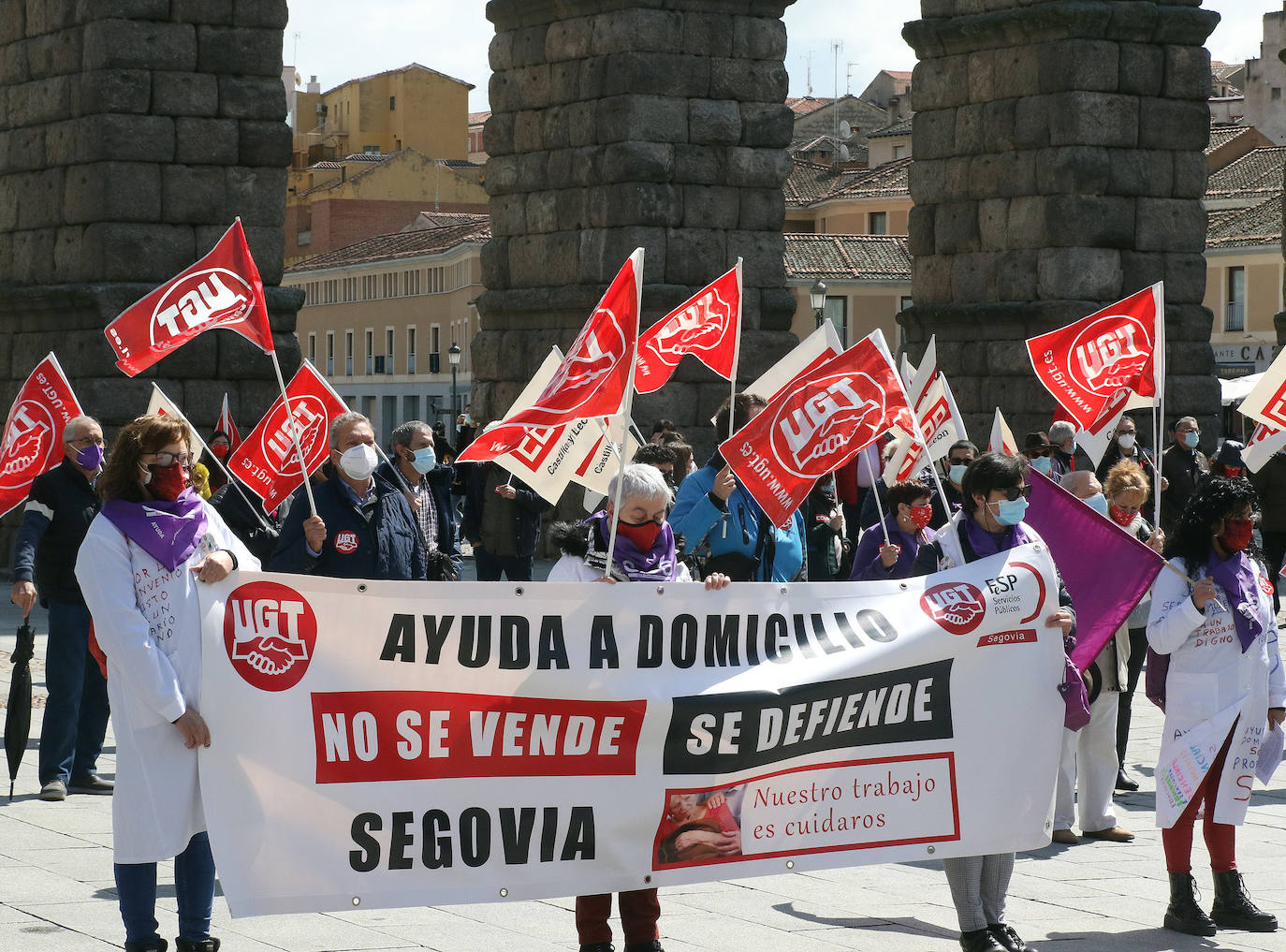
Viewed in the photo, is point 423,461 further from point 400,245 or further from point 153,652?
point 400,245

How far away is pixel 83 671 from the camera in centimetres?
905

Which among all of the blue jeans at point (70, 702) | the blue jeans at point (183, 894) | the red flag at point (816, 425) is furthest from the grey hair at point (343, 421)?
the blue jeans at point (183, 894)

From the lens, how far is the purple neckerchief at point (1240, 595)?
6.96 meters

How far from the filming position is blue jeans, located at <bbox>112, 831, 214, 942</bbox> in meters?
5.75

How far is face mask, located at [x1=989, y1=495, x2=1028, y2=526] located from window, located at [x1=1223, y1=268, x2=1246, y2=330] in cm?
4825

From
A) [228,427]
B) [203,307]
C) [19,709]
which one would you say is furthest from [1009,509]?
[228,427]

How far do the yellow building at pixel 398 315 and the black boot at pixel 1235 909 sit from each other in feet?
195

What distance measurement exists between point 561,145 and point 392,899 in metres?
14.3

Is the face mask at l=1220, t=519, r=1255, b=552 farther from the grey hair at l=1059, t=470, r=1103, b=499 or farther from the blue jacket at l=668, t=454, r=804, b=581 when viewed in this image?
the blue jacket at l=668, t=454, r=804, b=581

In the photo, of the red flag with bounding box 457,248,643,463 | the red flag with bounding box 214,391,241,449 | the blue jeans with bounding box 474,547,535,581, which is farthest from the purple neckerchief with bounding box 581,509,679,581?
the red flag with bounding box 214,391,241,449

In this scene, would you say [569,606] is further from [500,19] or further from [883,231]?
[883,231]

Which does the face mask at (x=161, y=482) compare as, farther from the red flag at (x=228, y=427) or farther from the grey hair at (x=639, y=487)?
the red flag at (x=228, y=427)

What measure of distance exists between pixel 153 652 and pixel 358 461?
109 inches

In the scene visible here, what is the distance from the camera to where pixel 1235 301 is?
53.2m
